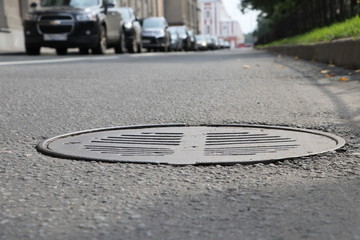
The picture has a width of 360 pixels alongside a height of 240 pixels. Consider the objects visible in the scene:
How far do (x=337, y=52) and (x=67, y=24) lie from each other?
340 inches

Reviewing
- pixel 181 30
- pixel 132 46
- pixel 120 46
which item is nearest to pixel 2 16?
pixel 132 46

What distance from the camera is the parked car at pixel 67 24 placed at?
51.9ft

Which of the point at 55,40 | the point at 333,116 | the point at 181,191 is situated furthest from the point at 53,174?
the point at 55,40

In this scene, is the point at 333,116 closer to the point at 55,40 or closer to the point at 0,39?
the point at 55,40

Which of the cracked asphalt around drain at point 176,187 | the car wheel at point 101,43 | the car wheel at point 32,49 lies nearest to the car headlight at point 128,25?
the car wheel at point 101,43

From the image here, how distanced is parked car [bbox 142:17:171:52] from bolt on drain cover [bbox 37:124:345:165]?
22607 millimetres

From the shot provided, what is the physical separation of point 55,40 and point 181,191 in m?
14.3

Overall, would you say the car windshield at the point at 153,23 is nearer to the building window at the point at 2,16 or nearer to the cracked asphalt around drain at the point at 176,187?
the building window at the point at 2,16

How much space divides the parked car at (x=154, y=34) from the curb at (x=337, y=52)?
1363cm

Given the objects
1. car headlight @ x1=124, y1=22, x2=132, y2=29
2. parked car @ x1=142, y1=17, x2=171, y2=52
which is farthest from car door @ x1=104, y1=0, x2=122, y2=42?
parked car @ x1=142, y1=17, x2=171, y2=52

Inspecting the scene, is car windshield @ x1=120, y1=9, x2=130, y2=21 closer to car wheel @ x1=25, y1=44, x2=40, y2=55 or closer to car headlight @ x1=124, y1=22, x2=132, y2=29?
car headlight @ x1=124, y1=22, x2=132, y2=29

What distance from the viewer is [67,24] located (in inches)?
623

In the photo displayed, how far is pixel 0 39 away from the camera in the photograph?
23.8 meters

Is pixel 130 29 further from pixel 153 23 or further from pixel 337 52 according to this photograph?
pixel 337 52
